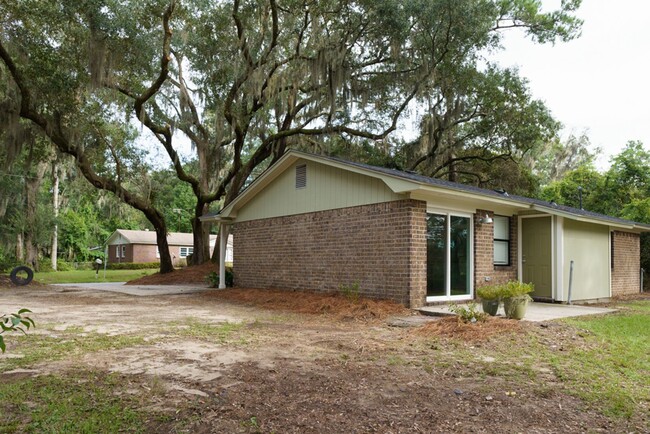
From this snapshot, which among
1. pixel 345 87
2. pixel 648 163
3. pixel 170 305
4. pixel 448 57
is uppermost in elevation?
pixel 448 57

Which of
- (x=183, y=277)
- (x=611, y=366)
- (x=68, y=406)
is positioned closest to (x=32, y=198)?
(x=183, y=277)

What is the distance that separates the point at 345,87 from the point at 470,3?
4.56m

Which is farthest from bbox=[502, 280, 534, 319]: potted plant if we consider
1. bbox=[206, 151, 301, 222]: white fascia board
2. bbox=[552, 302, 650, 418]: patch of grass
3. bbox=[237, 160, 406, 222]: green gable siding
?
bbox=[206, 151, 301, 222]: white fascia board

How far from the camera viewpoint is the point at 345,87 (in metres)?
16.3

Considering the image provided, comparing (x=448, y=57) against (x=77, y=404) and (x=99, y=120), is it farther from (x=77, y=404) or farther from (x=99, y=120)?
(x=77, y=404)

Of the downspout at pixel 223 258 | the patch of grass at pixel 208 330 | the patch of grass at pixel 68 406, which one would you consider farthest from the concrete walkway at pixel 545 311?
the downspout at pixel 223 258

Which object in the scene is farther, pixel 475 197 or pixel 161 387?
pixel 475 197

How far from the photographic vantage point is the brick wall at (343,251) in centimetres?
951

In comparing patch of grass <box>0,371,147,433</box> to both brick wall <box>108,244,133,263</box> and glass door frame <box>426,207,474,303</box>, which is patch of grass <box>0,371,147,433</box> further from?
brick wall <box>108,244,133,263</box>

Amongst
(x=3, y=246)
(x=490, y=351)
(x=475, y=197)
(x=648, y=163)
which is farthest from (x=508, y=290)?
(x=3, y=246)

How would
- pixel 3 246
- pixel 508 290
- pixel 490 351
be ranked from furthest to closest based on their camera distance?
pixel 3 246, pixel 508 290, pixel 490 351

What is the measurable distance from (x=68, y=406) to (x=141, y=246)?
3886 cm

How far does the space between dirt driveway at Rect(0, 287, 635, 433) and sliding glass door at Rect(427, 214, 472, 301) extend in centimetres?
240

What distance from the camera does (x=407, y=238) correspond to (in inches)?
371
